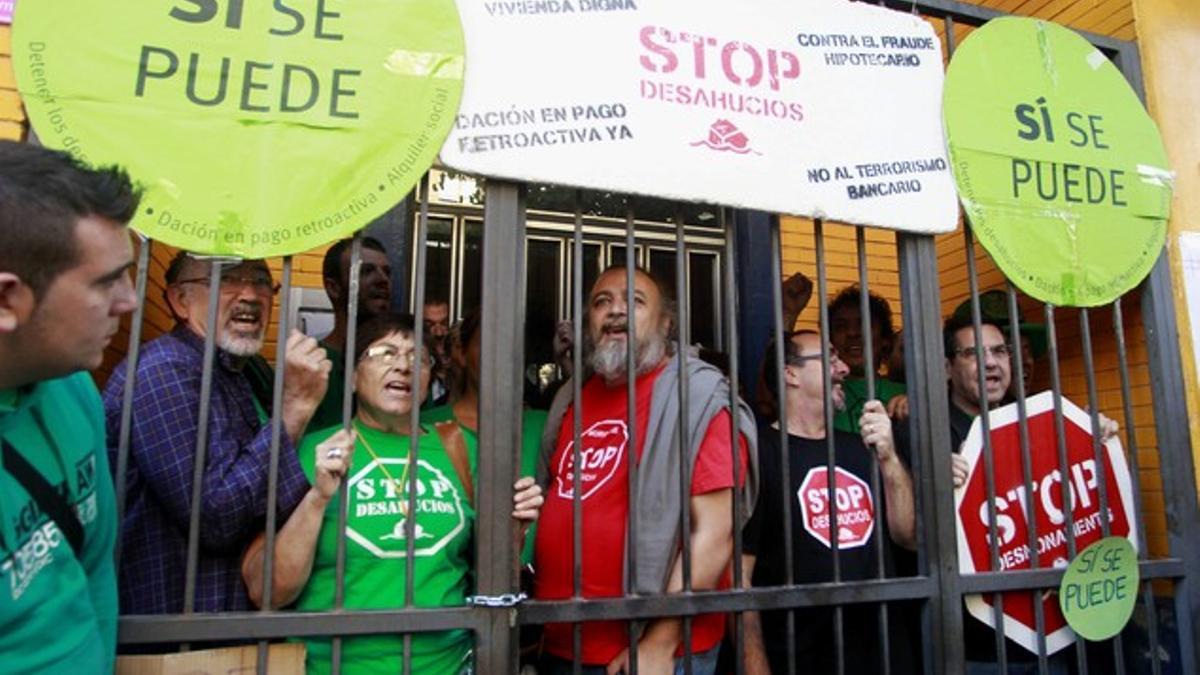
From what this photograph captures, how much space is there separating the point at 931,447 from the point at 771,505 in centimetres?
58

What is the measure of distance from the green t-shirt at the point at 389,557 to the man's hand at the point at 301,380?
116mm

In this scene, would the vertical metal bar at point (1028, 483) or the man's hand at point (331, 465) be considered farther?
the vertical metal bar at point (1028, 483)

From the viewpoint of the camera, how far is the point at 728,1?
252 cm

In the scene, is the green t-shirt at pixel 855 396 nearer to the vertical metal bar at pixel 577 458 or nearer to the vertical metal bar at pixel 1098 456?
the vertical metal bar at pixel 1098 456

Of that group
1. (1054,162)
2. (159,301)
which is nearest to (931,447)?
(1054,162)

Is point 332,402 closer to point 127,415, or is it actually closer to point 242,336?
point 242,336

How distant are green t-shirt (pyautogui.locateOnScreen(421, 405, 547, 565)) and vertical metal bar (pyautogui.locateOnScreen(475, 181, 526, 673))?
36cm

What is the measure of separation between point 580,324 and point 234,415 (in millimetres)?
1005

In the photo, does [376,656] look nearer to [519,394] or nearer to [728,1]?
[519,394]

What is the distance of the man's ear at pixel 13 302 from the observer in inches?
49.5

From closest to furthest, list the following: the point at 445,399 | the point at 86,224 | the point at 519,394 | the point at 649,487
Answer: the point at 86,224 → the point at 519,394 → the point at 649,487 → the point at 445,399

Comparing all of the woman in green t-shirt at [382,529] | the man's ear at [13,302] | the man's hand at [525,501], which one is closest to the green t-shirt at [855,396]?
the man's hand at [525,501]

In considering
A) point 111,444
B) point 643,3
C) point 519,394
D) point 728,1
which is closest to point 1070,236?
point 728,1

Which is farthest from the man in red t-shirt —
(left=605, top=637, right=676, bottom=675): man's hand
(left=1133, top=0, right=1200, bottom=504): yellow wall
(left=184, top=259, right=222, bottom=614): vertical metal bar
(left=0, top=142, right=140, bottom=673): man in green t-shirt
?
(left=1133, top=0, right=1200, bottom=504): yellow wall
